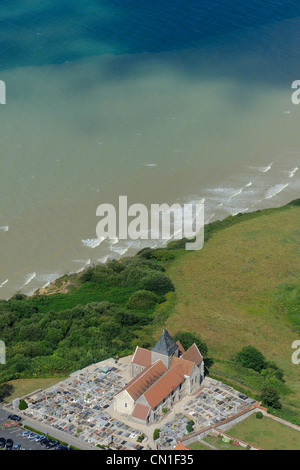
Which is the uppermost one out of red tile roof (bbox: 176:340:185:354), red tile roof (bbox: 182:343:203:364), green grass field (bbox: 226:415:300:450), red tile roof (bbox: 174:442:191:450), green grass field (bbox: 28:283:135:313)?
red tile roof (bbox: 182:343:203:364)

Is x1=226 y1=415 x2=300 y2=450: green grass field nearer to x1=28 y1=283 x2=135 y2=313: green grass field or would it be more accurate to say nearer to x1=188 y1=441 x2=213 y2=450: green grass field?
x1=188 y1=441 x2=213 y2=450: green grass field

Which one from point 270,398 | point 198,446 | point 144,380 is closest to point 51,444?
point 144,380

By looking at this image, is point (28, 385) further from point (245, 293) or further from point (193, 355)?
point (245, 293)

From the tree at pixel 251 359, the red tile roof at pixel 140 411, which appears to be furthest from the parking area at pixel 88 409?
the tree at pixel 251 359

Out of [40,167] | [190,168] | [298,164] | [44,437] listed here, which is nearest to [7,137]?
[40,167]

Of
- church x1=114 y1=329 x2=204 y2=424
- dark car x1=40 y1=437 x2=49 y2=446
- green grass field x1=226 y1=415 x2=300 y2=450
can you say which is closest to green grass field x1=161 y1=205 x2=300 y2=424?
green grass field x1=226 y1=415 x2=300 y2=450
